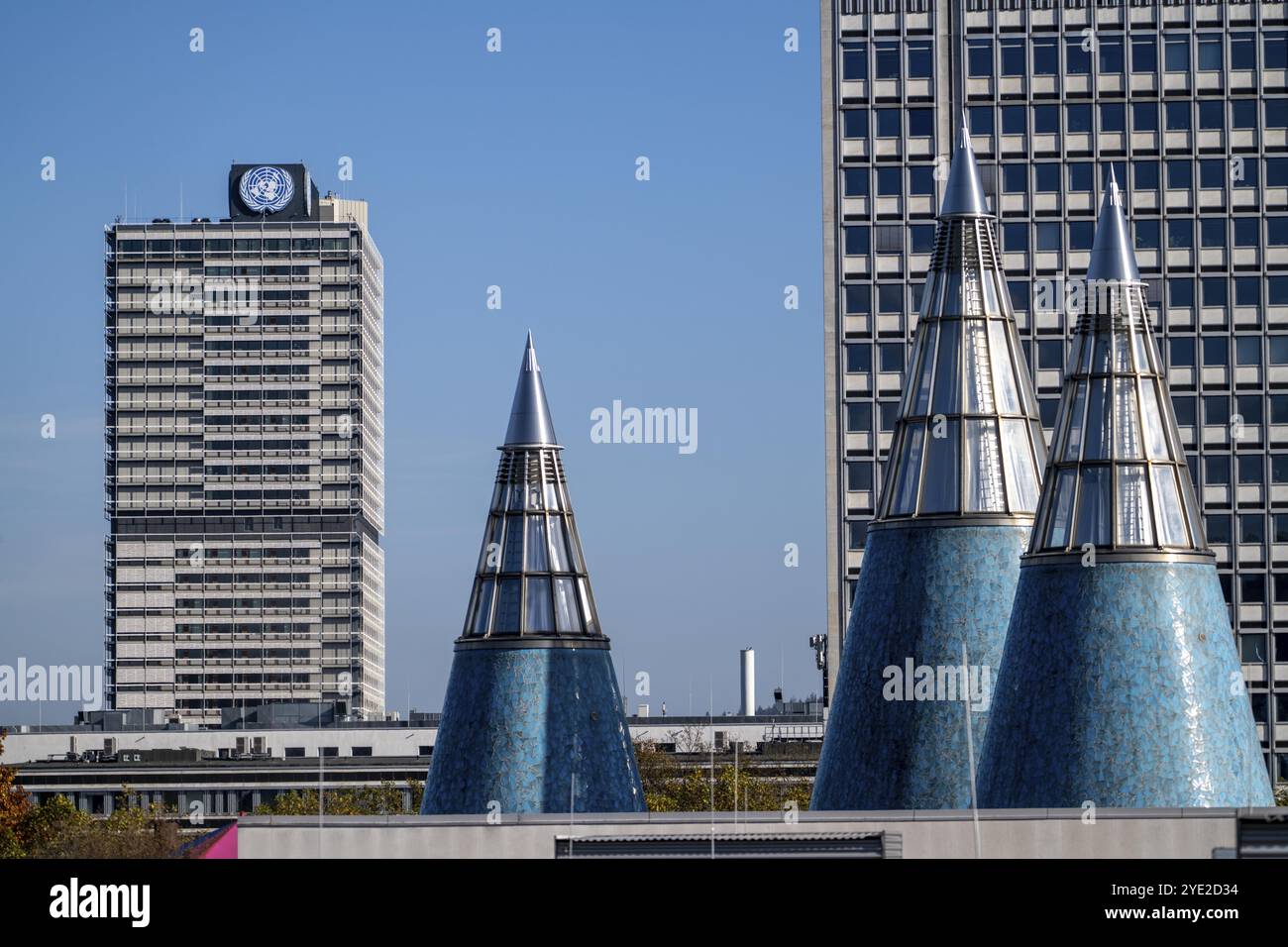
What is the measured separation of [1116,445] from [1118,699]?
530cm

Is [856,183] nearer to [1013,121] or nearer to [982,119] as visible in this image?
[982,119]

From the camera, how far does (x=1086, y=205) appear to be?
116 m

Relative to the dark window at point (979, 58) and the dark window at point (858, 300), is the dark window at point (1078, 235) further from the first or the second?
the dark window at point (858, 300)

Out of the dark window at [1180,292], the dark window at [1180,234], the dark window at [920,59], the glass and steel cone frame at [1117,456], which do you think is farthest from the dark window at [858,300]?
the glass and steel cone frame at [1117,456]

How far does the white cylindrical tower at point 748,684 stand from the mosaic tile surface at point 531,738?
343 ft

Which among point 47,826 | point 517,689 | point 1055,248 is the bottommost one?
point 47,826

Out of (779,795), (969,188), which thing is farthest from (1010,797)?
(779,795)

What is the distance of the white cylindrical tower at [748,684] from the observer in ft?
525

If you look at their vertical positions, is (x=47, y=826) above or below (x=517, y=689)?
below

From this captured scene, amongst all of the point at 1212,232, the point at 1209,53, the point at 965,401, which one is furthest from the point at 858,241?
the point at 965,401
